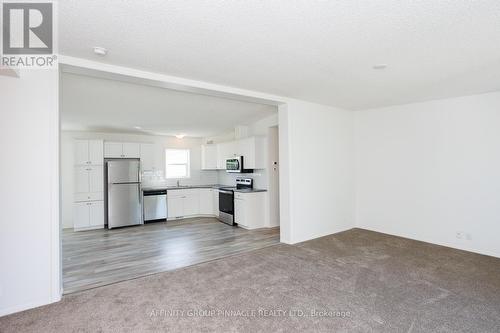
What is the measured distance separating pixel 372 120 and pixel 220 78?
3.65m

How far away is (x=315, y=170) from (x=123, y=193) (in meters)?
4.71

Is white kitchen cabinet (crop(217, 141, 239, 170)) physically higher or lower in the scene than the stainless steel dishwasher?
higher

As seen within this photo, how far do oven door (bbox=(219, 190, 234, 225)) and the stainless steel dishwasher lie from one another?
1.57 meters

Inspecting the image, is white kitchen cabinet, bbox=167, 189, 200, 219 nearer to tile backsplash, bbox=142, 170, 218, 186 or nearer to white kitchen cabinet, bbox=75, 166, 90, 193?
tile backsplash, bbox=142, 170, 218, 186

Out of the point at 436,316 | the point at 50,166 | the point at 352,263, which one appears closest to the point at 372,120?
the point at 352,263

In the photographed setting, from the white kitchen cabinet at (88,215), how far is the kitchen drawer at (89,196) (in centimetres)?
9

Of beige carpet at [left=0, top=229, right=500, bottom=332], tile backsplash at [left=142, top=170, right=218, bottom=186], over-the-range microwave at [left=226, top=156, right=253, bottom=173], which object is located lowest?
beige carpet at [left=0, top=229, right=500, bottom=332]

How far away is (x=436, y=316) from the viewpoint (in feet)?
7.86

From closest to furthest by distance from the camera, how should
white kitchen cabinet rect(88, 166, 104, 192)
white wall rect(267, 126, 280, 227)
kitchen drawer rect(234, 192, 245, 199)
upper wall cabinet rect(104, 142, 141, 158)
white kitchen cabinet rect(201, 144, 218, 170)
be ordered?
1. kitchen drawer rect(234, 192, 245, 199)
2. white wall rect(267, 126, 280, 227)
3. white kitchen cabinet rect(88, 166, 104, 192)
4. upper wall cabinet rect(104, 142, 141, 158)
5. white kitchen cabinet rect(201, 144, 218, 170)

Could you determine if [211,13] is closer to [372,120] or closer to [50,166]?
[50,166]

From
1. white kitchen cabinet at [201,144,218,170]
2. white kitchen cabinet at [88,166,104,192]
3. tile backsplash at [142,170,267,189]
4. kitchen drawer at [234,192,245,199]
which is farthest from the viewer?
white kitchen cabinet at [201,144,218,170]

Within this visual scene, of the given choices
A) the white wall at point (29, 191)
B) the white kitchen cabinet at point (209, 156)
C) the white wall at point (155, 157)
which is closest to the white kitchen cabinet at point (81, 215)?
the white wall at point (155, 157)

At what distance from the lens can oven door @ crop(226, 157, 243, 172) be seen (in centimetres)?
641
